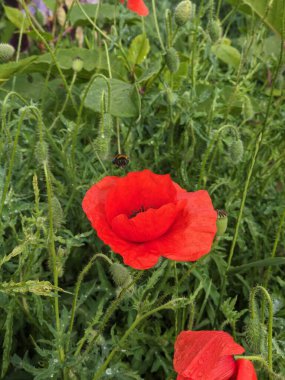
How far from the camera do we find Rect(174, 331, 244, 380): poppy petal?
72 centimetres

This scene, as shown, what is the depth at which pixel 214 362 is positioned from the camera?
2.37ft

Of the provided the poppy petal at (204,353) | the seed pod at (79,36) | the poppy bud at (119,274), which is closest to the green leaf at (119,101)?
the poppy bud at (119,274)

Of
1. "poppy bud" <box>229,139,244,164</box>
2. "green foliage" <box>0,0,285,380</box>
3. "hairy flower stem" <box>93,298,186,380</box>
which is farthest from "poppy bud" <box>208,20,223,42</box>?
"hairy flower stem" <box>93,298,186,380</box>

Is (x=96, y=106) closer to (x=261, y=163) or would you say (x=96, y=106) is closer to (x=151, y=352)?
(x=261, y=163)

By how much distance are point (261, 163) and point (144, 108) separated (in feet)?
0.92

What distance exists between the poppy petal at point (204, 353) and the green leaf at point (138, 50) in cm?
84

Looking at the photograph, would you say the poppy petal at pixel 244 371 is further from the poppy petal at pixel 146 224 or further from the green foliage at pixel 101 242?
the poppy petal at pixel 146 224

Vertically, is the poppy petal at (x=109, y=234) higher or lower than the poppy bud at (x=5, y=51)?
lower

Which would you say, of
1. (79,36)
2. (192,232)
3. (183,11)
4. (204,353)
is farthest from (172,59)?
(79,36)

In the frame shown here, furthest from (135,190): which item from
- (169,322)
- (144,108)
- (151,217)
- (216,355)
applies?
(144,108)

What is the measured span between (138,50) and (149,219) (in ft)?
2.66

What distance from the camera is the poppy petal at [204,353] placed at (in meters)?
0.72

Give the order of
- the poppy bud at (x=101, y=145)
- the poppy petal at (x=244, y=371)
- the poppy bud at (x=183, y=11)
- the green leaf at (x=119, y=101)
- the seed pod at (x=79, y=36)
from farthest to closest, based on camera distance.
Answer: the seed pod at (x=79, y=36), the green leaf at (x=119, y=101), the poppy bud at (x=183, y=11), the poppy bud at (x=101, y=145), the poppy petal at (x=244, y=371)

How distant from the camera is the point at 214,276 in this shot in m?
1.22
